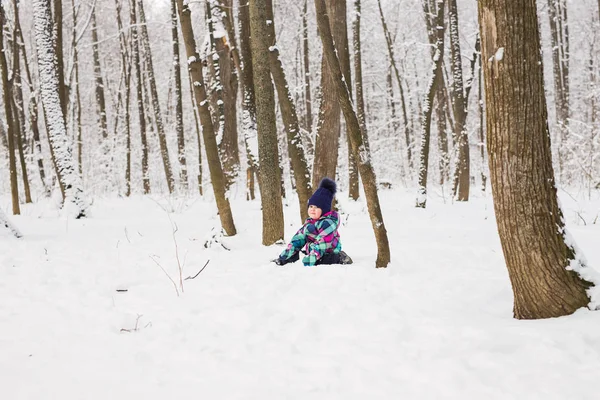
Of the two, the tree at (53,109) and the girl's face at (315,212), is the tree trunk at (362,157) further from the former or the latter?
the tree at (53,109)

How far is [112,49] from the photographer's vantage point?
984 inches

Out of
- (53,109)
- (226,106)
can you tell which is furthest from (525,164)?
(226,106)

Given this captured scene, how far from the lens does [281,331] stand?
10.3 feet

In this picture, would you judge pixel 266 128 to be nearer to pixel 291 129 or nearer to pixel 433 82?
pixel 291 129

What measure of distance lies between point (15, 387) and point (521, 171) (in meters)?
3.14

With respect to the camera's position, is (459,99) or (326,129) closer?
(326,129)

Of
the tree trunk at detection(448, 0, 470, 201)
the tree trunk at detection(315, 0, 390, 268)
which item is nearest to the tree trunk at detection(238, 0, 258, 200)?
the tree trunk at detection(315, 0, 390, 268)

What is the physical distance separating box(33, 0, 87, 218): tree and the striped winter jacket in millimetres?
6613

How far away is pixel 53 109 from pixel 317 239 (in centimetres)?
763

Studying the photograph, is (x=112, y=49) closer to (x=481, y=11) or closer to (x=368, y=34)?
(x=368, y=34)

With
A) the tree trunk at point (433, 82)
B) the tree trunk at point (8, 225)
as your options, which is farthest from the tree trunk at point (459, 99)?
the tree trunk at point (8, 225)

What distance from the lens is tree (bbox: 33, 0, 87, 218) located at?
942 cm

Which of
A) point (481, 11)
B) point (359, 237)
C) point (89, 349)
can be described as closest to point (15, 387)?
point (89, 349)

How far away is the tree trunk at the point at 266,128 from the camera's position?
5855mm
